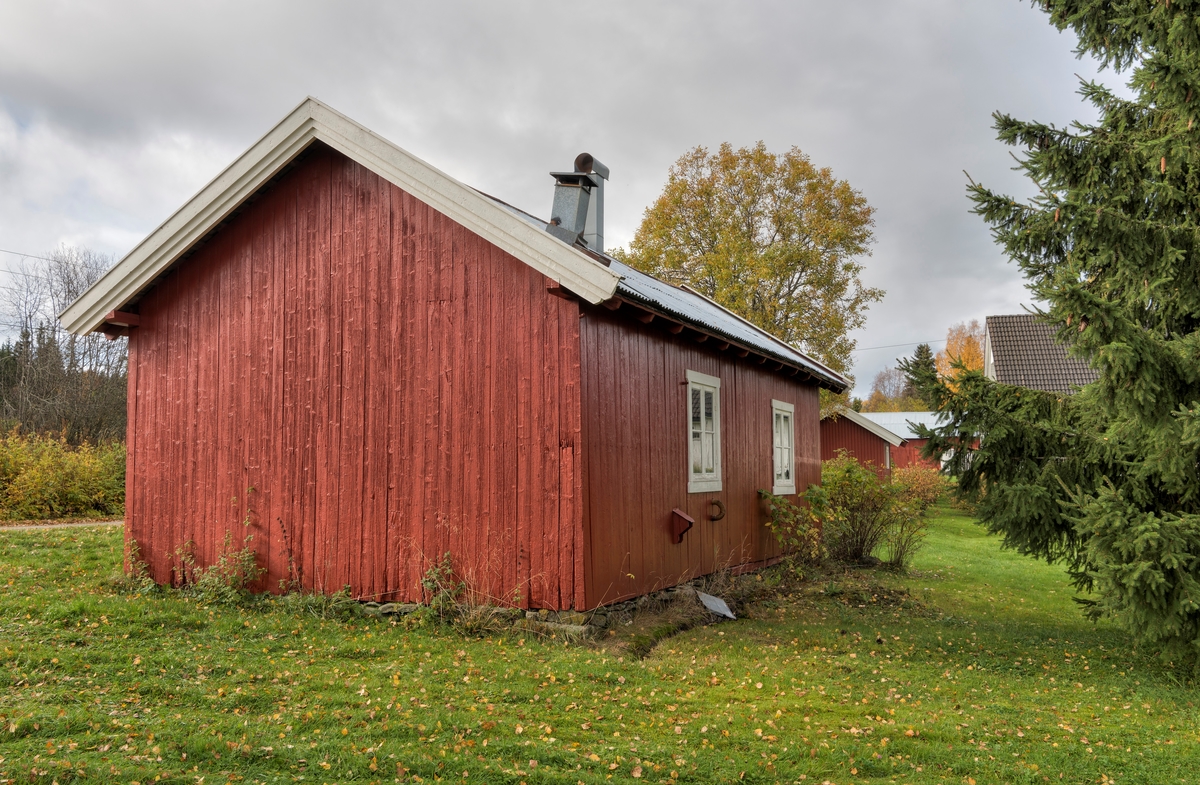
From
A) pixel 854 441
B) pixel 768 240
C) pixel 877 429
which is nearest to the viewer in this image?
pixel 768 240

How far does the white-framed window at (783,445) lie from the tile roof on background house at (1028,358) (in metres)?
15.3

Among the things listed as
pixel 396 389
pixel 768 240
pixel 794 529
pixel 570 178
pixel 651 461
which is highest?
pixel 768 240

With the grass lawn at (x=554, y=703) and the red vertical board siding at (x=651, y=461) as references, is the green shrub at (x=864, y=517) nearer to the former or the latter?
the red vertical board siding at (x=651, y=461)

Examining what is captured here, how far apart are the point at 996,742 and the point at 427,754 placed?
373cm

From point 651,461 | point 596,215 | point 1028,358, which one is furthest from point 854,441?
point 651,461

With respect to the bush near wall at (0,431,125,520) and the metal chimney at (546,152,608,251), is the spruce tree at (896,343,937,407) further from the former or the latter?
the bush near wall at (0,431,125,520)

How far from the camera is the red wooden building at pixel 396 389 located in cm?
806

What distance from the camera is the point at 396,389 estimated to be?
8.84 meters

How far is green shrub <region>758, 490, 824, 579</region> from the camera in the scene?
500 inches

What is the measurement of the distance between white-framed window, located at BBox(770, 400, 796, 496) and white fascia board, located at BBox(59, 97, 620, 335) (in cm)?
680

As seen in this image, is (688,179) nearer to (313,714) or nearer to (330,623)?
(330,623)

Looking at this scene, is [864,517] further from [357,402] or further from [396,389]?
[357,402]

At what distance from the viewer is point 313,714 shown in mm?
5293

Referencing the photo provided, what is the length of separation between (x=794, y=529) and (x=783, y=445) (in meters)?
1.77
